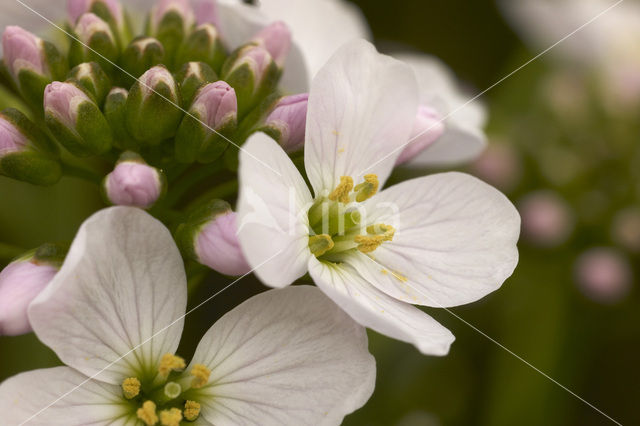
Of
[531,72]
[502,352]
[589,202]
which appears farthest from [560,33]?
[502,352]

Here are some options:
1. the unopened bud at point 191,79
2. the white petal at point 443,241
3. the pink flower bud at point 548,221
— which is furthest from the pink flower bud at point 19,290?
the pink flower bud at point 548,221

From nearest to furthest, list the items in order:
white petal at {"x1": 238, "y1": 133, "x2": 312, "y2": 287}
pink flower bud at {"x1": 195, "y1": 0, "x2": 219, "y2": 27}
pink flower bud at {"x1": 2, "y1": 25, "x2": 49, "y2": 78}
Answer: white petal at {"x1": 238, "y1": 133, "x2": 312, "y2": 287}
pink flower bud at {"x1": 2, "y1": 25, "x2": 49, "y2": 78}
pink flower bud at {"x1": 195, "y1": 0, "x2": 219, "y2": 27}

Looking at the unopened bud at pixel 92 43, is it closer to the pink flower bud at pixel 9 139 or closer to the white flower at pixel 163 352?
the pink flower bud at pixel 9 139

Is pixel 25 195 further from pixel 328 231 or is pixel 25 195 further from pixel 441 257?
pixel 441 257

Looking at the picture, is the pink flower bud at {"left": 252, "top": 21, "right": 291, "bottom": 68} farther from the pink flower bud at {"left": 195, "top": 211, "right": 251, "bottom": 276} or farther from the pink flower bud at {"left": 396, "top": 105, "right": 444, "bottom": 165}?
the pink flower bud at {"left": 195, "top": 211, "right": 251, "bottom": 276}

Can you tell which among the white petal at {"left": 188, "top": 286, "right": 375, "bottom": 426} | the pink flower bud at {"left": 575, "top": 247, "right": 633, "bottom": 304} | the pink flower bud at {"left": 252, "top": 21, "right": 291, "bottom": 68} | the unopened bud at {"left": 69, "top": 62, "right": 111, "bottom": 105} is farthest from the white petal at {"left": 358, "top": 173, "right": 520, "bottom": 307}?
the pink flower bud at {"left": 575, "top": 247, "right": 633, "bottom": 304}

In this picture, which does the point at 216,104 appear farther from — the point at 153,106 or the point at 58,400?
the point at 58,400

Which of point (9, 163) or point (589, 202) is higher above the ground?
point (9, 163)
